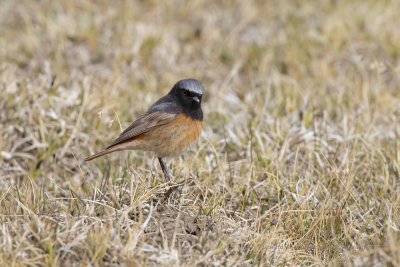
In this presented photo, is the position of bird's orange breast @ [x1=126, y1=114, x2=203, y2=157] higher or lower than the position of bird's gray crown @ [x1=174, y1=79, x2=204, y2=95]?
lower

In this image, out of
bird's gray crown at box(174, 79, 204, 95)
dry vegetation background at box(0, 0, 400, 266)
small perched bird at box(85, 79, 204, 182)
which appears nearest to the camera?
dry vegetation background at box(0, 0, 400, 266)

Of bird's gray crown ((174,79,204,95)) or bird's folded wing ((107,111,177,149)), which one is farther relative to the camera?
bird's folded wing ((107,111,177,149))

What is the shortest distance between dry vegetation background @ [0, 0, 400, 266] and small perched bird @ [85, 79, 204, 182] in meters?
0.25

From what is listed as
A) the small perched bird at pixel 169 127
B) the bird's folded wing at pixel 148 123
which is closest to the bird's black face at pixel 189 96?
the small perched bird at pixel 169 127

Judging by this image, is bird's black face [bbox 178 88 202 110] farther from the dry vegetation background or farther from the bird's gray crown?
the dry vegetation background

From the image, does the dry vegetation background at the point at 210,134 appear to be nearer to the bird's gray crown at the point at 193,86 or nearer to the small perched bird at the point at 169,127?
the small perched bird at the point at 169,127

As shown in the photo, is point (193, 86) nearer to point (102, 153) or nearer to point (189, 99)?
point (189, 99)

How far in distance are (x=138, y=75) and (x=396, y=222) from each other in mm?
4875

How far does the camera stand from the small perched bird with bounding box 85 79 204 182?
17.0 feet

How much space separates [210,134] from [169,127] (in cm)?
137

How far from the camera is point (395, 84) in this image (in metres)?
7.82

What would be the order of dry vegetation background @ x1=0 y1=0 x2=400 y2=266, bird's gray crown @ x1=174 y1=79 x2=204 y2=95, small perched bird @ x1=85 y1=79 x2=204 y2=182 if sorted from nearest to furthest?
dry vegetation background @ x1=0 y1=0 x2=400 y2=266
bird's gray crown @ x1=174 y1=79 x2=204 y2=95
small perched bird @ x1=85 y1=79 x2=204 y2=182

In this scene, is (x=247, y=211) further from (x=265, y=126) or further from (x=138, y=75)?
(x=138, y=75)

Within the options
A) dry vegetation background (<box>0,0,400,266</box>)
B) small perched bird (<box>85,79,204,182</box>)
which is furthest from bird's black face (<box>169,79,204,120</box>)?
dry vegetation background (<box>0,0,400,266</box>)
